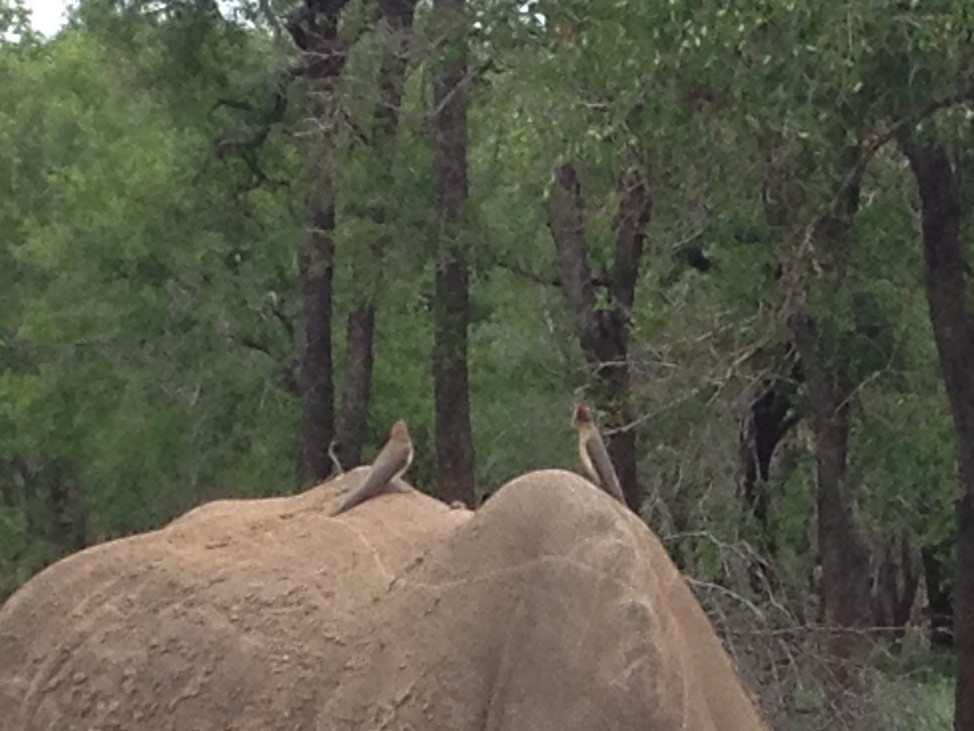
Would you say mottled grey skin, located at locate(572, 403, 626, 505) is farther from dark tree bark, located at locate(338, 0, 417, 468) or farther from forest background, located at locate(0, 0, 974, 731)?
dark tree bark, located at locate(338, 0, 417, 468)

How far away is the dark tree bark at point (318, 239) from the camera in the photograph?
17.7 metres

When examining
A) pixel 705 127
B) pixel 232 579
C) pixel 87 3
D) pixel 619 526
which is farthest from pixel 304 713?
pixel 87 3

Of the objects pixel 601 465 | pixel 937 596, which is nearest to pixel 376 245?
pixel 937 596

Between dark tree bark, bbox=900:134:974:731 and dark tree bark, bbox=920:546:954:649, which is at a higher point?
dark tree bark, bbox=900:134:974:731

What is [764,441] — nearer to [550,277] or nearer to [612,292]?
[550,277]

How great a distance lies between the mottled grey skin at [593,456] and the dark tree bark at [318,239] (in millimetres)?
11830

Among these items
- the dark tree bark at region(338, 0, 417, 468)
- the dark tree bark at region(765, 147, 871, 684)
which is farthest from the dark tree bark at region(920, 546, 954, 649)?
the dark tree bark at region(338, 0, 417, 468)

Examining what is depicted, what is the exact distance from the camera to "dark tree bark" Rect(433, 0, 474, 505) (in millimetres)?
16469

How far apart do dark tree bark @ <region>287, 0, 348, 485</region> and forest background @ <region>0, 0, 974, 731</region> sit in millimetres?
42

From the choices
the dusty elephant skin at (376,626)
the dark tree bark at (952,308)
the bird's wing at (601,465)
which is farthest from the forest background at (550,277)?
the dusty elephant skin at (376,626)

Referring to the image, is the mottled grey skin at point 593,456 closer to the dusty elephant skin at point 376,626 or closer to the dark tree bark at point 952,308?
the dusty elephant skin at point 376,626

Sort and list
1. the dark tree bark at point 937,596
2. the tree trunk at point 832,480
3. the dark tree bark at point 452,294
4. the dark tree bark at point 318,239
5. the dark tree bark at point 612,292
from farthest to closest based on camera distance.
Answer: the dark tree bark at point 937,596
the dark tree bark at point 318,239
the dark tree bark at point 452,294
the dark tree bark at point 612,292
the tree trunk at point 832,480

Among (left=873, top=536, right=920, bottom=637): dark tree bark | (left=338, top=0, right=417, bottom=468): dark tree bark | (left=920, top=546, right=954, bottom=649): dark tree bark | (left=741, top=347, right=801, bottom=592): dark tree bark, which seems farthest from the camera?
(left=873, top=536, right=920, bottom=637): dark tree bark

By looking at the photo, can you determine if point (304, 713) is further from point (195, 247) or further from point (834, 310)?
point (195, 247)
